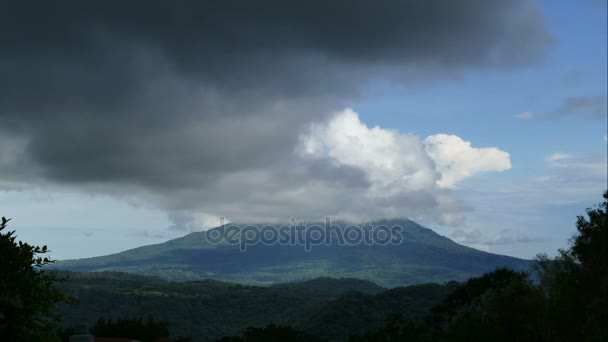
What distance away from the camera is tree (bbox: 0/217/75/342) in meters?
21.9

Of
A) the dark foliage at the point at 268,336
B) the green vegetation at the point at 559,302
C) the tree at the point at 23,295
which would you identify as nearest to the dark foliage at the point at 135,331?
the dark foliage at the point at 268,336

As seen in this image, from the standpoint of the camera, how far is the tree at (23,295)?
2193 centimetres

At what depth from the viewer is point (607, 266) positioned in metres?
38.8

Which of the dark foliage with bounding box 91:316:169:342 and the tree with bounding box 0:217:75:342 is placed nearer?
the tree with bounding box 0:217:75:342

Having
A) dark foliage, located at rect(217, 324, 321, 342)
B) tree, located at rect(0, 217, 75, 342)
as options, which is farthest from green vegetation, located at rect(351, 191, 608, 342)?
dark foliage, located at rect(217, 324, 321, 342)

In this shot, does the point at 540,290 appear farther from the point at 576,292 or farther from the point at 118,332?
the point at 118,332

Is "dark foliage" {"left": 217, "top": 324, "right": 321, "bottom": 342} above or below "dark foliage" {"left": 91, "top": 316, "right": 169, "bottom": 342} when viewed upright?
below

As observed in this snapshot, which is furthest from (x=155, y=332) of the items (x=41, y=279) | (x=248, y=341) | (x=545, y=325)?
(x=41, y=279)

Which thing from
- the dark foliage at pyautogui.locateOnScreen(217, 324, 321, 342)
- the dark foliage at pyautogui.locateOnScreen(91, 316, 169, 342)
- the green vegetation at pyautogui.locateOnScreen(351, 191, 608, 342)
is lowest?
the dark foliage at pyautogui.locateOnScreen(217, 324, 321, 342)

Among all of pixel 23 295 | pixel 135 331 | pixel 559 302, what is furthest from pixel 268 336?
pixel 23 295

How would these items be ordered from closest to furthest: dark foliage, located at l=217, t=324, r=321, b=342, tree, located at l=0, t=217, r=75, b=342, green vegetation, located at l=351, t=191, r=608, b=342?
tree, located at l=0, t=217, r=75, b=342 → green vegetation, located at l=351, t=191, r=608, b=342 → dark foliage, located at l=217, t=324, r=321, b=342

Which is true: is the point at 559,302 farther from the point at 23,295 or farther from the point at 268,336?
the point at 268,336

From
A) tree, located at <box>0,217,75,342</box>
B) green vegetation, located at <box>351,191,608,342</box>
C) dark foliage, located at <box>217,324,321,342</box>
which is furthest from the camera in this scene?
dark foliage, located at <box>217,324,321,342</box>

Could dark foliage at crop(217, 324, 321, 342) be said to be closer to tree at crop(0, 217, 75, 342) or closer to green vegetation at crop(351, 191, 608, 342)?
green vegetation at crop(351, 191, 608, 342)
